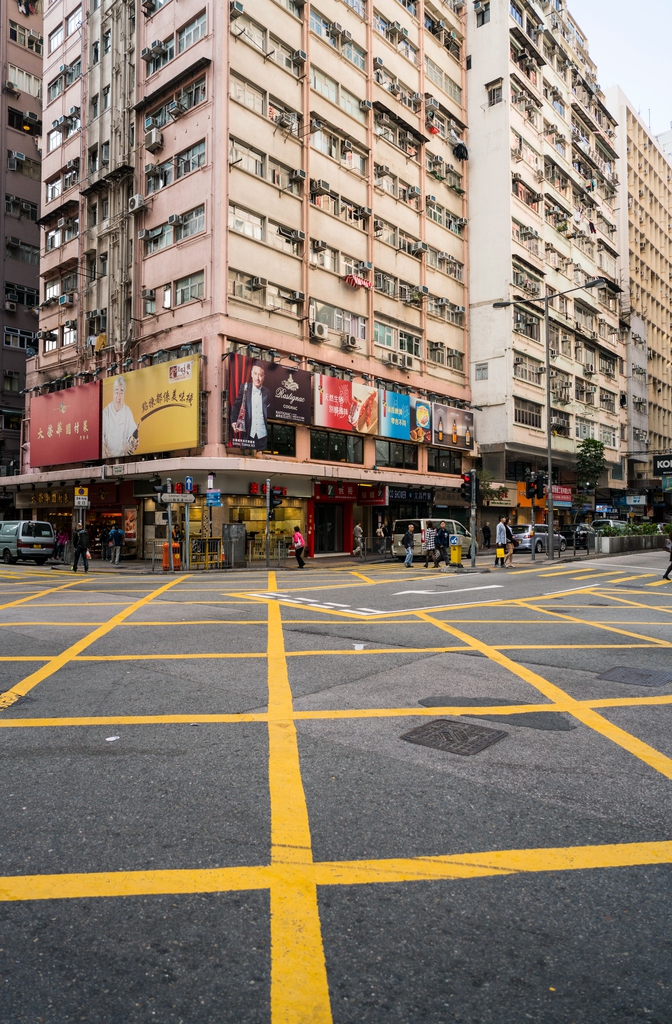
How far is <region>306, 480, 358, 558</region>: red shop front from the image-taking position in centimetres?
3209

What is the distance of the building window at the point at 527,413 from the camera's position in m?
42.8

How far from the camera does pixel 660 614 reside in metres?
12.3

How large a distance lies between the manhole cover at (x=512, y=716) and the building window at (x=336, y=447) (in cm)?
2583

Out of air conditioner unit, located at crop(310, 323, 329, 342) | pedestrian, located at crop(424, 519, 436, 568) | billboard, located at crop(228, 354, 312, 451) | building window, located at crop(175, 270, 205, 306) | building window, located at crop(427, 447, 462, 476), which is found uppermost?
building window, located at crop(175, 270, 205, 306)

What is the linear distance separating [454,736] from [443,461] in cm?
3730

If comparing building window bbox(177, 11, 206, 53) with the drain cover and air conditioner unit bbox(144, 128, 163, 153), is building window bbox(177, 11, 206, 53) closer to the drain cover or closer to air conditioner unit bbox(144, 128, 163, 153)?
air conditioner unit bbox(144, 128, 163, 153)

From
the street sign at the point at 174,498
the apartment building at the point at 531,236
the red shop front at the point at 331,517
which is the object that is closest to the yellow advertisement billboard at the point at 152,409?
the street sign at the point at 174,498

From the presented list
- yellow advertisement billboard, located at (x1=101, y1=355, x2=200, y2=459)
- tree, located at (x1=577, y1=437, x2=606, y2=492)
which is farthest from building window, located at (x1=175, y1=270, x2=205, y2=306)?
tree, located at (x1=577, y1=437, x2=606, y2=492)

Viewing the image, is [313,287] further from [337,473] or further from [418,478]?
[418,478]

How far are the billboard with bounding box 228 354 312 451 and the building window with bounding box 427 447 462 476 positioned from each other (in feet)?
40.4

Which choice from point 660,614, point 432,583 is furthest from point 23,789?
point 432,583

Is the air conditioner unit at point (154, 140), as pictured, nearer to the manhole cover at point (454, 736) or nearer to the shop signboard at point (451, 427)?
the shop signboard at point (451, 427)

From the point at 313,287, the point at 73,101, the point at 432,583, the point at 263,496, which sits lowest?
the point at 432,583

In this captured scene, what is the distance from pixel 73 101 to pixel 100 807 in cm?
4389
